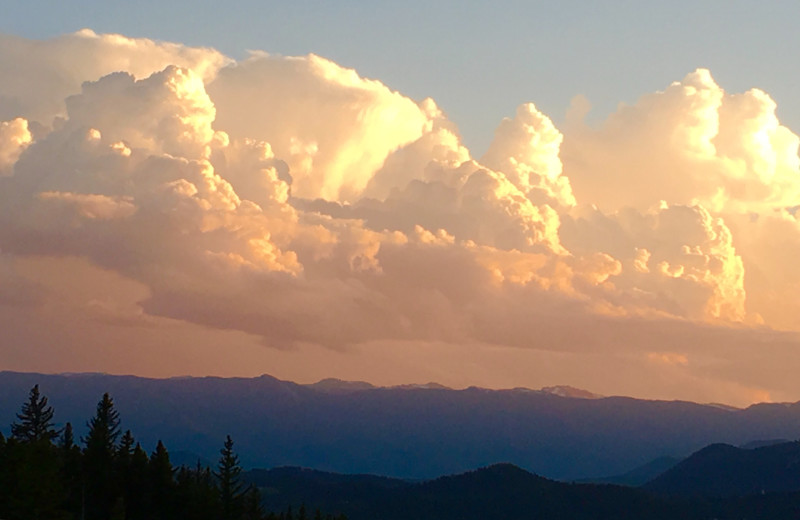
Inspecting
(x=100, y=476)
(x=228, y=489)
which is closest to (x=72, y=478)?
(x=100, y=476)

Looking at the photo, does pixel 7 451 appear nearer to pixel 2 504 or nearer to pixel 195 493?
pixel 2 504

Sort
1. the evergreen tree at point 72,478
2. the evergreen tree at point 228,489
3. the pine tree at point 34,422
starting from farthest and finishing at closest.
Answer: the pine tree at point 34,422
the evergreen tree at point 228,489
the evergreen tree at point 72,478

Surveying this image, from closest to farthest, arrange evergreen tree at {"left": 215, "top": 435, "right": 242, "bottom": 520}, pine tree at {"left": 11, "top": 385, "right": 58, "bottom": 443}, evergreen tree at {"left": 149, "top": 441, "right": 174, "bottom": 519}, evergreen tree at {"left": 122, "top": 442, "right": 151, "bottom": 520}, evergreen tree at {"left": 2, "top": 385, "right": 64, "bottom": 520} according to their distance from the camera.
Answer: evergreen tree at {"left": 2, "top": 385, "right": 64, "bottom": 520} → evergreen tree at {"left": 122, "top": 442, "right": 151, "bottom": 520} → evergreen tree at {"left": 149, "top": 441, "right": 174, "bottom": 519} → evergreen tree at {"left": 215, "top": 435, "right": 242, "bottom": 520} → pine tree at {"left": 11, "top": 385, "right": 58, "bottom": 443}

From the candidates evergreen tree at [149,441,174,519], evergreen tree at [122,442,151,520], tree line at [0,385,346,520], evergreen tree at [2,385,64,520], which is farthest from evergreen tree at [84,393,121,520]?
evergreen tree at [2,385,64,520]

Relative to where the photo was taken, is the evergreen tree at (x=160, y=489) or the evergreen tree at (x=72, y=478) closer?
the evergreen tree at (x=72, y=478)

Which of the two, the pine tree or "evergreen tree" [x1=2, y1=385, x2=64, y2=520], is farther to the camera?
the pine tree

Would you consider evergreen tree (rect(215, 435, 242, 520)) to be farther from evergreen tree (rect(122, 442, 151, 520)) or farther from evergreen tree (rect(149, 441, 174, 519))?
evergreen tree (rect(122, 442, 151, 520))

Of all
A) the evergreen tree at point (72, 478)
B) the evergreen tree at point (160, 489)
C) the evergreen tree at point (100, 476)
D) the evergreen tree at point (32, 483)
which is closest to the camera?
the evergreen tree at point (32, 483)

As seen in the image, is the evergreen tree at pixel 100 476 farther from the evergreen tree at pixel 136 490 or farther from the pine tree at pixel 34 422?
the pine tree at pixel 34 422

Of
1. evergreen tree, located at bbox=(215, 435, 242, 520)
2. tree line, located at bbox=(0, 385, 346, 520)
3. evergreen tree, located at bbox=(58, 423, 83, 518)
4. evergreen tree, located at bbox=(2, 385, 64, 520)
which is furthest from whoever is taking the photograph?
evergreen tree, located at bbox=(215, 435, 242, 520)

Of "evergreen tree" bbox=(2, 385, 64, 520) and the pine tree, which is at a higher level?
the pine tree

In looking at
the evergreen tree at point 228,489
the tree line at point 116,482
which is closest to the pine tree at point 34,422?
the tree line at point 116,482

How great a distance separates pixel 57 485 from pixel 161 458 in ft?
67.5

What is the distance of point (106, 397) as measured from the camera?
14325 cm
